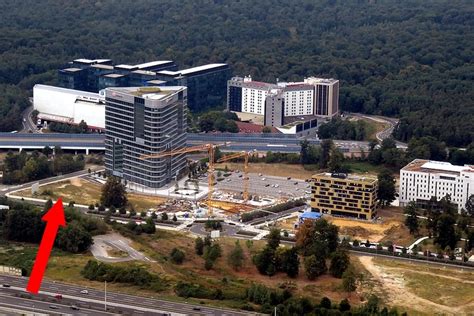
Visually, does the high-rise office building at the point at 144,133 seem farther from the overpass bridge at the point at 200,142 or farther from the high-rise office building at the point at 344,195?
the high-rise office building at the point at 344,195

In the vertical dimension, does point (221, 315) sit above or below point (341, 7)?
below

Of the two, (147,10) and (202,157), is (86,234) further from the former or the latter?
(147,10)

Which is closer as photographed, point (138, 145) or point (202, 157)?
point (138, 145)

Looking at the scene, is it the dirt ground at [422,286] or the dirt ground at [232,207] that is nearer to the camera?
the dirt ground at [422,286]

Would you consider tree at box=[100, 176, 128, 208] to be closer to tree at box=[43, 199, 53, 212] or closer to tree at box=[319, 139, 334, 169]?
tree at box=[43, 199, 53, 212]

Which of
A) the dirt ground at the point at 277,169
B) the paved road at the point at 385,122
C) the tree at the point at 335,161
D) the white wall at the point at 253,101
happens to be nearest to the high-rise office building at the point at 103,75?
the white wall at the point at 253,101

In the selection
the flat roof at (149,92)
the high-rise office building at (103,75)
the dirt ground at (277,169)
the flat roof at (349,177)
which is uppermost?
the flat roof at (149,92)

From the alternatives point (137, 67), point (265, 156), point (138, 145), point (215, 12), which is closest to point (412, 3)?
point (215, 12)
